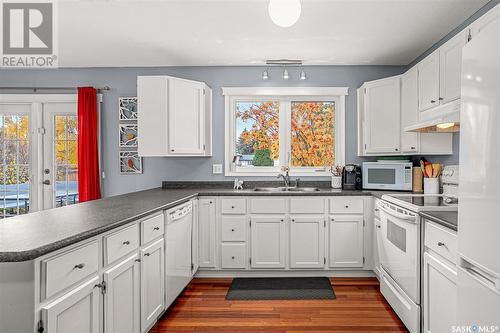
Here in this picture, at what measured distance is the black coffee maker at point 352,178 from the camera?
12.5ft

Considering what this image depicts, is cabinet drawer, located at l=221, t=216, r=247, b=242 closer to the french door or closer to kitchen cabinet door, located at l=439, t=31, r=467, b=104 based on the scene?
the french door

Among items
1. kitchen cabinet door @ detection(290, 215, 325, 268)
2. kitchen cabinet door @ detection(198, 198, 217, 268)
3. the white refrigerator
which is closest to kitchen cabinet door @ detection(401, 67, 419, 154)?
kitchen cabinet door @ detection(290, 215, 325, 268)

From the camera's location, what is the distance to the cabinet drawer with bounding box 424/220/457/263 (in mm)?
1751

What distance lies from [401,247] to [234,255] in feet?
5.57

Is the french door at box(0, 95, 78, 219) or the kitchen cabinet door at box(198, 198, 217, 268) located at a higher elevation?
the french door at box(0, 95, 78, 219)

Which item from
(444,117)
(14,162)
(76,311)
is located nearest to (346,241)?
(444,117)

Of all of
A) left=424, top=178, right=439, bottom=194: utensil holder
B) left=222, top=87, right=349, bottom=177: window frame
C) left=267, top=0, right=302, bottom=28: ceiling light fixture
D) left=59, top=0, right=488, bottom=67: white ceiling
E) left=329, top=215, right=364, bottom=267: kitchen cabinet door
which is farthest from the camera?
left=222, top=87, right=349, bottom=177: window frame

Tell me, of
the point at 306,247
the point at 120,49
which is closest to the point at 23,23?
the point at 120,49

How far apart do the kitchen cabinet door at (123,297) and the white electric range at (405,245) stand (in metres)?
1.85

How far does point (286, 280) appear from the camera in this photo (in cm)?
346

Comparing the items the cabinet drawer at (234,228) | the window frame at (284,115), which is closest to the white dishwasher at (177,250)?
the cabinet drawer at (234,228)

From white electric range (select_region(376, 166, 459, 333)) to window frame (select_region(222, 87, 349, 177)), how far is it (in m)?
1.20

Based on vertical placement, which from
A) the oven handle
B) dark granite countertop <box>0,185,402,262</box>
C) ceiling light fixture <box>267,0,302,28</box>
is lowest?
the oven handle

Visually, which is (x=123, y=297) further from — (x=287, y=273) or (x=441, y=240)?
(x=287, y=273)
